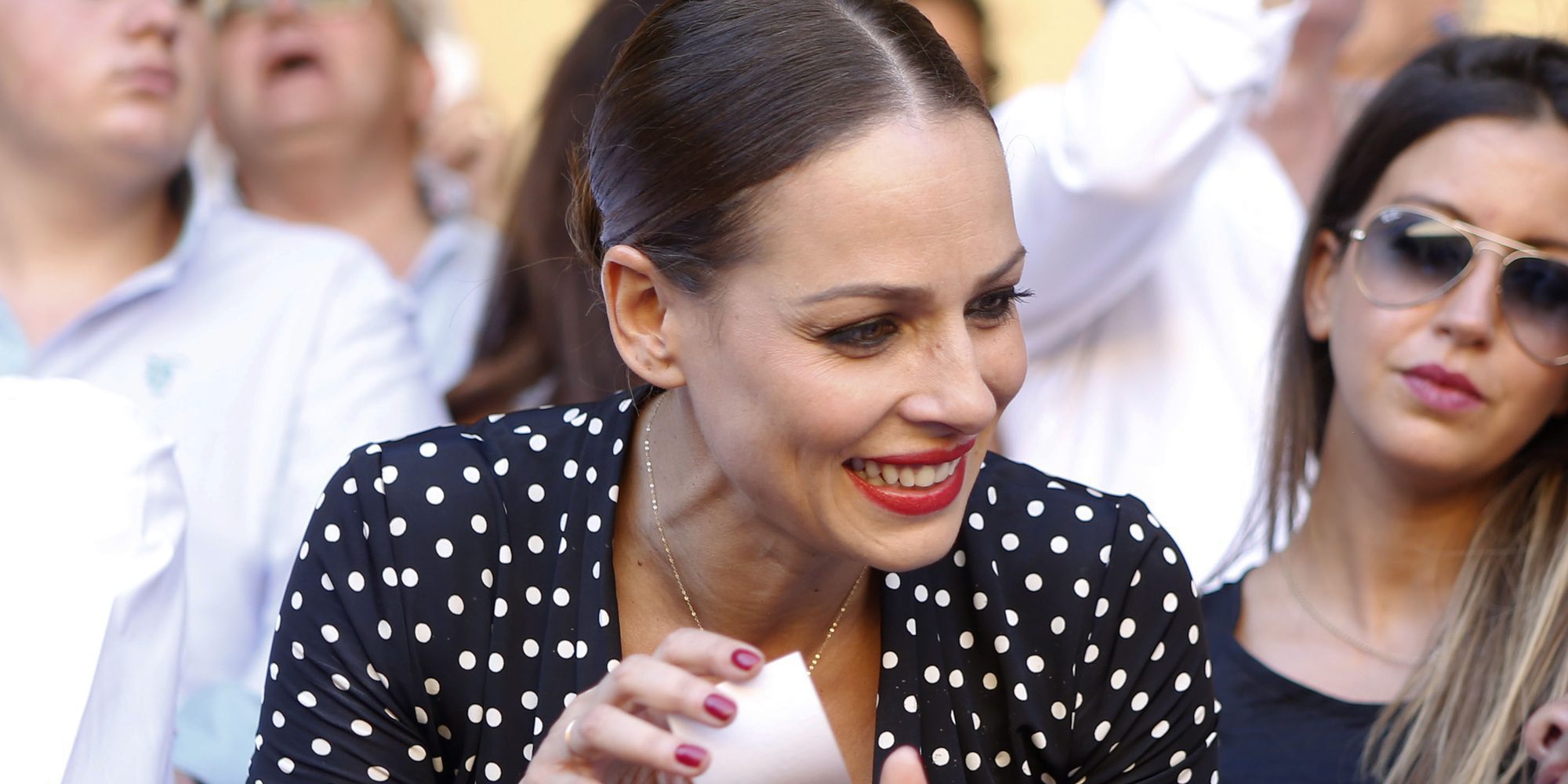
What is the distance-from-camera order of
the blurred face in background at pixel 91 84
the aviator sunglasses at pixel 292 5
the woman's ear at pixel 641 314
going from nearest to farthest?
the woman's ear at pixel 641 314
the blurred face in background at pixel 91 84
the aviator sunglasses at pixel 292 5

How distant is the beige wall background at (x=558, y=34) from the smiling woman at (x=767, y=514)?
9.21 ft

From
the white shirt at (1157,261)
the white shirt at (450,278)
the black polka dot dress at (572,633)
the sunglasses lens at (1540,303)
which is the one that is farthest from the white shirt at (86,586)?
the sunglasses lens at (1540,303)

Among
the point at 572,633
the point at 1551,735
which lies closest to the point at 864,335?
the point at 572,633

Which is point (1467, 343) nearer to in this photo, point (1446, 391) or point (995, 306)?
Answer: point (1446, 391)

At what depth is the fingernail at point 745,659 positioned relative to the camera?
1.53 meters

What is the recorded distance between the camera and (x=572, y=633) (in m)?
1.97

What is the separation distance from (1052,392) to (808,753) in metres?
1.67

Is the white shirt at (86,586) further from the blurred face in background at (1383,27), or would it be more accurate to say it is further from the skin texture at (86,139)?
the blurred face in background at (1383,27)

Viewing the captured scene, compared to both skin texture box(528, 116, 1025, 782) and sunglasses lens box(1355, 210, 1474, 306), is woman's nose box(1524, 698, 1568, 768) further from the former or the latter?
skin texture box(528, 116, 1025, 782)

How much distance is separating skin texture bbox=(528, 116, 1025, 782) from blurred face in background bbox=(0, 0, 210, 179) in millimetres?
1613

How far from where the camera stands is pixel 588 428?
2.13 metres

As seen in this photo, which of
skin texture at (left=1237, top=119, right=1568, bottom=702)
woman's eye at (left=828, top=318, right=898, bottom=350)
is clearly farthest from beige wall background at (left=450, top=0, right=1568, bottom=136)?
woman's eye at (left=828, top=318, right=898, bottom=350)

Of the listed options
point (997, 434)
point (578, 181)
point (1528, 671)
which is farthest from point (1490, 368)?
point (578, 181)

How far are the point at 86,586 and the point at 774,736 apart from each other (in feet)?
2.72
